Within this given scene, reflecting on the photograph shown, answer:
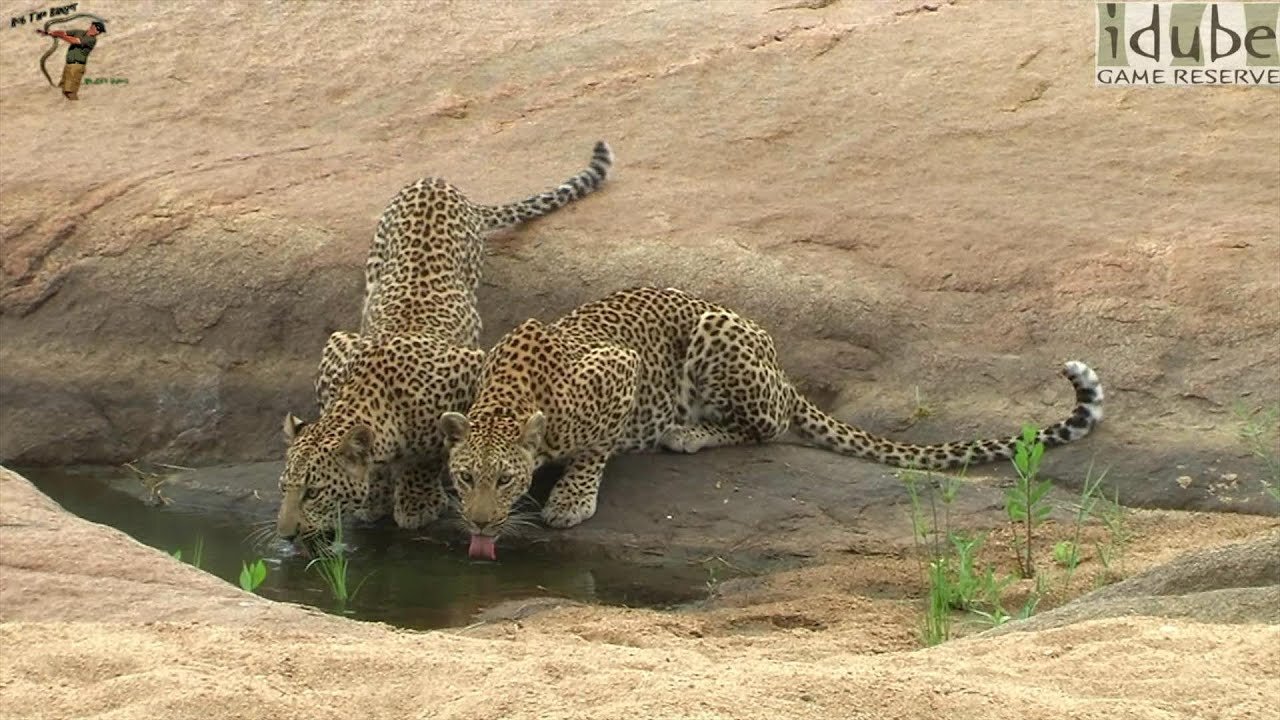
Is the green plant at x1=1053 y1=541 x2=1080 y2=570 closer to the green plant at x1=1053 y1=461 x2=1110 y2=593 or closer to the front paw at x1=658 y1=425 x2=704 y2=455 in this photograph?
the green plant at x1=1053 y1=461 x2=1110 y2=593

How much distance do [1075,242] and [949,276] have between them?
615 millimetres

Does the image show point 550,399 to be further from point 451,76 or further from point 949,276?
point 451,76

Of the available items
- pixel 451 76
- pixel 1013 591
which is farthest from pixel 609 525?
pixel 451 76

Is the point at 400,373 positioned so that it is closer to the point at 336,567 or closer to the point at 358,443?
the point at 358,443

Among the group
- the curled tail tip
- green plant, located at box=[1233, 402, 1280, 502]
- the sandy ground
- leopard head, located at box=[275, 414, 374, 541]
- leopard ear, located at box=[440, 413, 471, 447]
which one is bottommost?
green plant, located at box=[1233, 402, 1280, 502]

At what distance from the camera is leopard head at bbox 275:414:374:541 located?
31.0ft

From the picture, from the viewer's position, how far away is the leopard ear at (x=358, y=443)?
31.5ft

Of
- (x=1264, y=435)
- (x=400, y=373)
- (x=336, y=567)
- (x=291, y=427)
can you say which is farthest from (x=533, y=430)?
(x=1264, y=435)

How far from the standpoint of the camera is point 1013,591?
8219 millimetres

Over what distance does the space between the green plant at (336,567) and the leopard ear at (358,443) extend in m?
0.27

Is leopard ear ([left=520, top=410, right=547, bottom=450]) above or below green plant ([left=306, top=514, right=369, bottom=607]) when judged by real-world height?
above

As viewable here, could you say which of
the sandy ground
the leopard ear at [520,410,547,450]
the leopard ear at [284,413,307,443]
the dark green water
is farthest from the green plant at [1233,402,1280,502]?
the leopard ear at [284,413,307,443]

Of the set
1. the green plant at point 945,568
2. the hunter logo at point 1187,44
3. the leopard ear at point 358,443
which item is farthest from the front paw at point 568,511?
the hunter logo at point 1187,44

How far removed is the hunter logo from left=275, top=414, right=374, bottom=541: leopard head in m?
4.63
